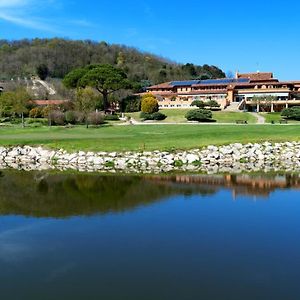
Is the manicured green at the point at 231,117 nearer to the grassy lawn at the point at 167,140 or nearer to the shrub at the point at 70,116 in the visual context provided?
the grassy lawn at the point at 167,140

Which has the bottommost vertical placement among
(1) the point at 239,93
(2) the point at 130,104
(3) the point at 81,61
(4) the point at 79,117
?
(4) the point at 79,117

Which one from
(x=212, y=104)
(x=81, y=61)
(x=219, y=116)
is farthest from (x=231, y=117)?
(x=81, y=61)

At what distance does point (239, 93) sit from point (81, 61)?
264 feet

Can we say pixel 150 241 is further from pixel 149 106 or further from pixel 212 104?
pixel 212 104

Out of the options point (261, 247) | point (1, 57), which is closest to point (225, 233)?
point (261, 247)

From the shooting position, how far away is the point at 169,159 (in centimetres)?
3291

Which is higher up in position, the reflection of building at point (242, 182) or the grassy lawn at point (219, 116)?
the grassy lawn at point (219, 116)

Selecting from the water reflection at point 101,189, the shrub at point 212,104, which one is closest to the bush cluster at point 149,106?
the shrub at point 212,104

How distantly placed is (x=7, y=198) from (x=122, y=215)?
6.74 metres

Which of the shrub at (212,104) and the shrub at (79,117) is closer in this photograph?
the shrub at (79,117)

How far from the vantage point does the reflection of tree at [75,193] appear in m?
18.8

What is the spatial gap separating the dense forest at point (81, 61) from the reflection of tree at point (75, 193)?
289ft

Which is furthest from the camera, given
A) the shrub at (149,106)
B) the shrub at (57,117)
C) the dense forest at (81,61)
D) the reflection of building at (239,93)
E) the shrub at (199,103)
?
the dense forest at (81,61)

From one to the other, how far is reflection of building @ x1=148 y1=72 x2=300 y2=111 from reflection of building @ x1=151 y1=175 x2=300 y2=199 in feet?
160
